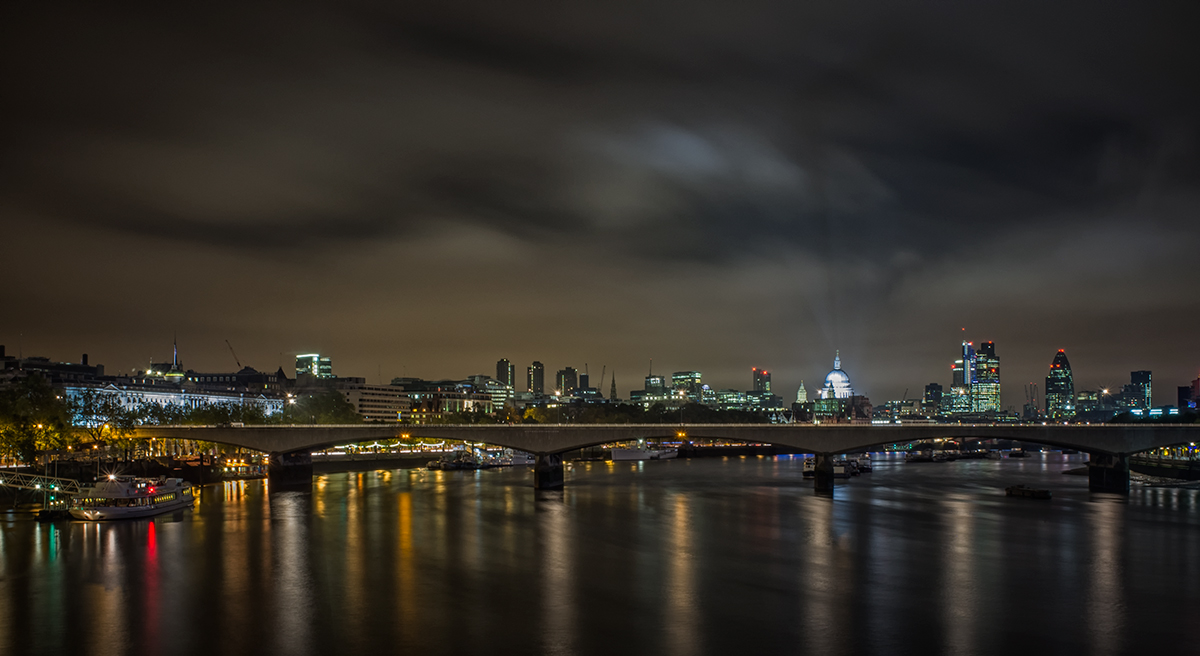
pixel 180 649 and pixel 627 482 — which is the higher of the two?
pixel 180 649

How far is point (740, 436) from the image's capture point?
97.8m

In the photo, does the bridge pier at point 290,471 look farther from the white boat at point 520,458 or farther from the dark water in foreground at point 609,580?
the white boat at point 520,458

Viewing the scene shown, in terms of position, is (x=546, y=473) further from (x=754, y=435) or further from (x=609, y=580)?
(x=609, y=580)

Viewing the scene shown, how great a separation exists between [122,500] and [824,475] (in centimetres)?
6928

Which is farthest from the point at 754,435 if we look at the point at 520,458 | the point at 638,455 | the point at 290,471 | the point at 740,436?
the point at 638,455

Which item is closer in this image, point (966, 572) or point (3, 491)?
point (966, 572)

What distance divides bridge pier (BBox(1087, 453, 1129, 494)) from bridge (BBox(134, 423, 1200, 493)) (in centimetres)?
10

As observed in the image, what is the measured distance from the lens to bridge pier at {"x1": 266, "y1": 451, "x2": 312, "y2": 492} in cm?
10650

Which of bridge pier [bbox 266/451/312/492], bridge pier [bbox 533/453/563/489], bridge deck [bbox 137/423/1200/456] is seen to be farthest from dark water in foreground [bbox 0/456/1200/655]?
bridge pier [bbox 266/451/312/492]

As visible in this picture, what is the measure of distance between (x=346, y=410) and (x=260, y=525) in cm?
13151

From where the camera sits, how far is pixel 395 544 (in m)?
58.7

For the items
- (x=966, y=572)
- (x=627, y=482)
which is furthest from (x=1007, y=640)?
(x=627, y=482)

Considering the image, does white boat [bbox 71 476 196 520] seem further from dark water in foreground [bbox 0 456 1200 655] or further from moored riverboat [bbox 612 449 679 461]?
moored riverboat [bbox 612 449 679 461]

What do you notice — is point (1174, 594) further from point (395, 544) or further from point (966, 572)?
point (395, 544)
